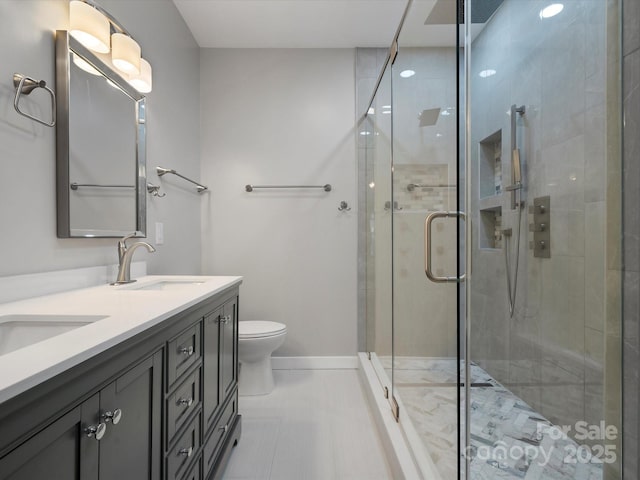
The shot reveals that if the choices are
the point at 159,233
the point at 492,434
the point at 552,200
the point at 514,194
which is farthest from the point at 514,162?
the point at 159,233

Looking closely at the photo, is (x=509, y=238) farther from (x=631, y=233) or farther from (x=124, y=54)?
(x=124, y=54)

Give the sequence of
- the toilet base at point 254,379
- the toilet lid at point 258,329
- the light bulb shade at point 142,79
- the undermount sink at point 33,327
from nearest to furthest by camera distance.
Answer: the undermount sink at point 33,327 → the light bulb shade at point 142,79 → the toilet lid at point 258,329 → the toilet base at point 254,379

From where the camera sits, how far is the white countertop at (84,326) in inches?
18.5

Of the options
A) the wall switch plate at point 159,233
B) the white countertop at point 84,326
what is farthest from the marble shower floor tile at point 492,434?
the wall switch plate at point 159,233

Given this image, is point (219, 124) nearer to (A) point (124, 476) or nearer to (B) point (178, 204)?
(B) point (178, 204)

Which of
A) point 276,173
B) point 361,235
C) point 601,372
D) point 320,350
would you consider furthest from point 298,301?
point 601,372

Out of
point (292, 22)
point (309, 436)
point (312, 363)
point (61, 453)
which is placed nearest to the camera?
point (61, 453)

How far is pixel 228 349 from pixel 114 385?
2.99 ft

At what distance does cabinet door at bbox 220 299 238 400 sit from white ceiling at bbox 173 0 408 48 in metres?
1.88

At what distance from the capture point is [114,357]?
0.67 meters

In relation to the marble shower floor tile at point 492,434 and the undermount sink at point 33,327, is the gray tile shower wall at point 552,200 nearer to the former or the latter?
the marble shower floor tile at point 492,434

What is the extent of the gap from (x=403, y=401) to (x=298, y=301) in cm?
124

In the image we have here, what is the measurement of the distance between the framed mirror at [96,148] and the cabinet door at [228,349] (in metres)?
0.61

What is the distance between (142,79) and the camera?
163 centimetres
